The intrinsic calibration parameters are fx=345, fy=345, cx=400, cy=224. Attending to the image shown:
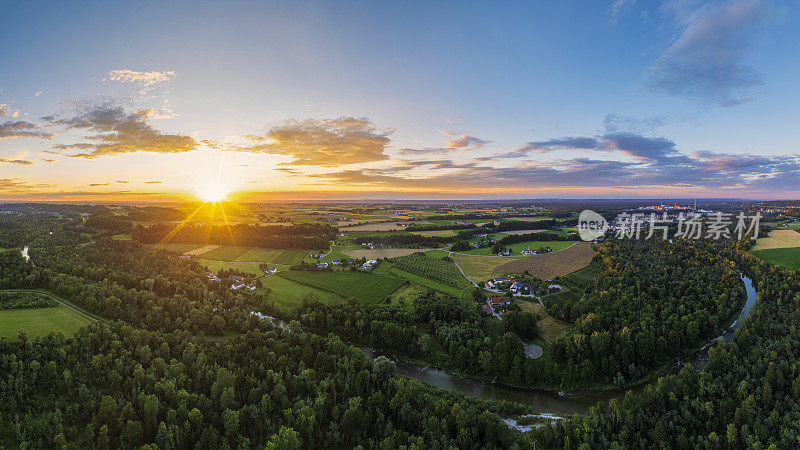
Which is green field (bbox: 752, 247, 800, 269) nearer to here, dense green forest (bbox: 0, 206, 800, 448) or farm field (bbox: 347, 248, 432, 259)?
dense green forest (bbox: 0, 206, 800, 448)

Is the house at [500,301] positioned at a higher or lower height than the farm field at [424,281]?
lower

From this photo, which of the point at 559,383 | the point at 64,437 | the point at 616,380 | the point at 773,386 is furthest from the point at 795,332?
the point at 64,437

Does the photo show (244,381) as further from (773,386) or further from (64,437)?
(773,386)

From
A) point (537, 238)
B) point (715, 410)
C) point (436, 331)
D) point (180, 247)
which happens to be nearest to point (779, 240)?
point (537, 238)

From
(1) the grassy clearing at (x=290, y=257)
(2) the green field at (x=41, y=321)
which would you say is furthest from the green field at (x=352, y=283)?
(2) the green field at (x=41, y=321)

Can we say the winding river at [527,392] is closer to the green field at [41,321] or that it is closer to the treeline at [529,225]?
the green field at [41,321]

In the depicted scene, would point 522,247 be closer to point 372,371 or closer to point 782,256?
point 782,256
